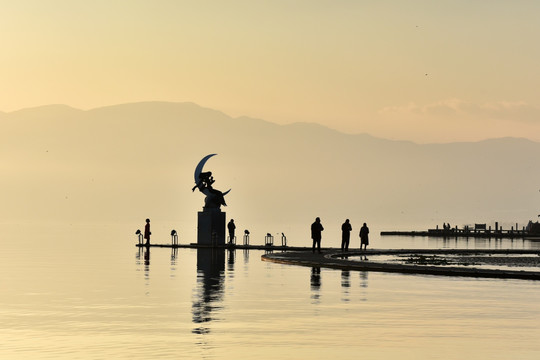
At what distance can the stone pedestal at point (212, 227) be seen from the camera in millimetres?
79812

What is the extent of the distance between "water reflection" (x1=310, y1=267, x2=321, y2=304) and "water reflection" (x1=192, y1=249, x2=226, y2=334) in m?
2.47

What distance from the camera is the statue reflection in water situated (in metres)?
26.1

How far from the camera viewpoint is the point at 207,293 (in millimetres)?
34531

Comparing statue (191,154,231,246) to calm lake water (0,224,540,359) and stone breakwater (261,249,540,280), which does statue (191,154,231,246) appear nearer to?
stone breakwater (261,249,540,280)

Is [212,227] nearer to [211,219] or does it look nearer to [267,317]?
[211,219]

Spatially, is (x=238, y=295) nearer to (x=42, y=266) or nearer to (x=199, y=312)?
(x=199, y=312)

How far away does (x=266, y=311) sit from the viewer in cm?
2862

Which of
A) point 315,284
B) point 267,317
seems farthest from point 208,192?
point 267,317

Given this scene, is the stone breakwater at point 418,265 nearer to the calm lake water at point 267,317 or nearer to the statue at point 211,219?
the calm lake water at point 267,317

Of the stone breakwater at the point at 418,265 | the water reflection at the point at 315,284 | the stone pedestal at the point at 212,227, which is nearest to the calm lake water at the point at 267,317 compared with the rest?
the water reflection at the point at 315,284

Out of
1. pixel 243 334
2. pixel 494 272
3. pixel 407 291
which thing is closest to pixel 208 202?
pixel 494 272

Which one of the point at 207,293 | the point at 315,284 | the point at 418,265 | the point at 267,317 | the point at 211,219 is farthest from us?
the point at 211,219

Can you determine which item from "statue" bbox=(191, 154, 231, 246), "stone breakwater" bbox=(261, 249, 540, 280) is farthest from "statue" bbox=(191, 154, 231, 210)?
"stone breakwater" bbox=(261, 249, 540, 280)

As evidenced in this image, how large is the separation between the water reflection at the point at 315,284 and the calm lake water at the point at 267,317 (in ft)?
0.09
